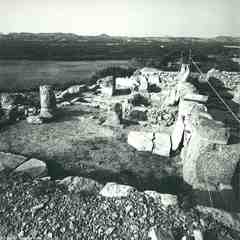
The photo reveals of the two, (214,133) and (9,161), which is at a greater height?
(214,133)

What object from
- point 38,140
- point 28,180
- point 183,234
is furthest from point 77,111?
point 183,234

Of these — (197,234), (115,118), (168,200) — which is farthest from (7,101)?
(197,234)

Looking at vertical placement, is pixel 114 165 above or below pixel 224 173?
below

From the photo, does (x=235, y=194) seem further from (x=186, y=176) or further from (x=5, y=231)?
(x=5, y=231)

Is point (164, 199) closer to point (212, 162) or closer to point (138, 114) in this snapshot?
point (212, 162)

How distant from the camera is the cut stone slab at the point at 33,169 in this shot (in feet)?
15.7

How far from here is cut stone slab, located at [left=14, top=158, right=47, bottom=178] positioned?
4.79 meters

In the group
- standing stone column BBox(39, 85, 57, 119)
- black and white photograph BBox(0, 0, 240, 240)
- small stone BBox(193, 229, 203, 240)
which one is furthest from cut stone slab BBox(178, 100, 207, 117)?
standing stone column BBox(39, 85, 57, 119)

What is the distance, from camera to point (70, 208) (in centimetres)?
369

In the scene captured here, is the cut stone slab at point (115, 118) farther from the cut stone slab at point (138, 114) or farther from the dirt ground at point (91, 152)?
the cut stone slab at point (138, 114)

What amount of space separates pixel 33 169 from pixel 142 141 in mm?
2918

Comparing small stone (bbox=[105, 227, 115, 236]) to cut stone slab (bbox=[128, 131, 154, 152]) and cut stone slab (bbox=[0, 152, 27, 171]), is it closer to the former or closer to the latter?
cut stone slab (bbox=[0, 152, 27, 171])

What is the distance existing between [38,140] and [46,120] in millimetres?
1636

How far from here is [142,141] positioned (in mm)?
6434
